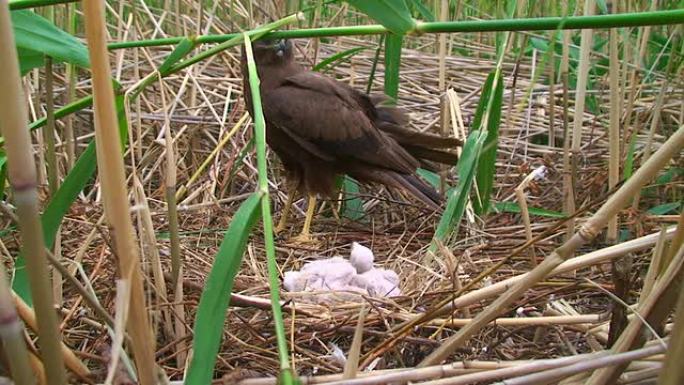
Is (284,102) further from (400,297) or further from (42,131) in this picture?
(400,297)

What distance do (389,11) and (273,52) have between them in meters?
1.79

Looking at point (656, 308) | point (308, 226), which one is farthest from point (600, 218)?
point (308, 226)

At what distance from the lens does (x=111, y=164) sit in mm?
853

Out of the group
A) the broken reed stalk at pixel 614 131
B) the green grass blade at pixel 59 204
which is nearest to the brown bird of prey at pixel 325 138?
the broken reed stalk at pixel 614 131

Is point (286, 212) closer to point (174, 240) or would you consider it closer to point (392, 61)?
point (392, 61)

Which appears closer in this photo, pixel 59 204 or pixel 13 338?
pixel 13 338

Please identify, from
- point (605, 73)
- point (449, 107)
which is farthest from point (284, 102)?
point (605, 73)

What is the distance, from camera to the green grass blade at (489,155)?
78.5 inches

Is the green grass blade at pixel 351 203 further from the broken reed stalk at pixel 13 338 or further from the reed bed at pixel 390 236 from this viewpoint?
the broken reed stalk at pixel 13 338

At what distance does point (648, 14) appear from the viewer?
3.71 ft

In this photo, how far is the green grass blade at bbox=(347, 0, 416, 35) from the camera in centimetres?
133

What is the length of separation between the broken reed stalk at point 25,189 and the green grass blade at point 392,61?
1.69 metres

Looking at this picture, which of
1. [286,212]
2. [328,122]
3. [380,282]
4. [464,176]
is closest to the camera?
[464,176]

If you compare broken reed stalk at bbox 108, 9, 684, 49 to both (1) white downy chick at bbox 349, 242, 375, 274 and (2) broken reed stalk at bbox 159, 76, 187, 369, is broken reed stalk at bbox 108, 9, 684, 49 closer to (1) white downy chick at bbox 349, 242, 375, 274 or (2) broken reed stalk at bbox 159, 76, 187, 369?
(2) broken reed stalk at bbox 159, 76, 187, 369
